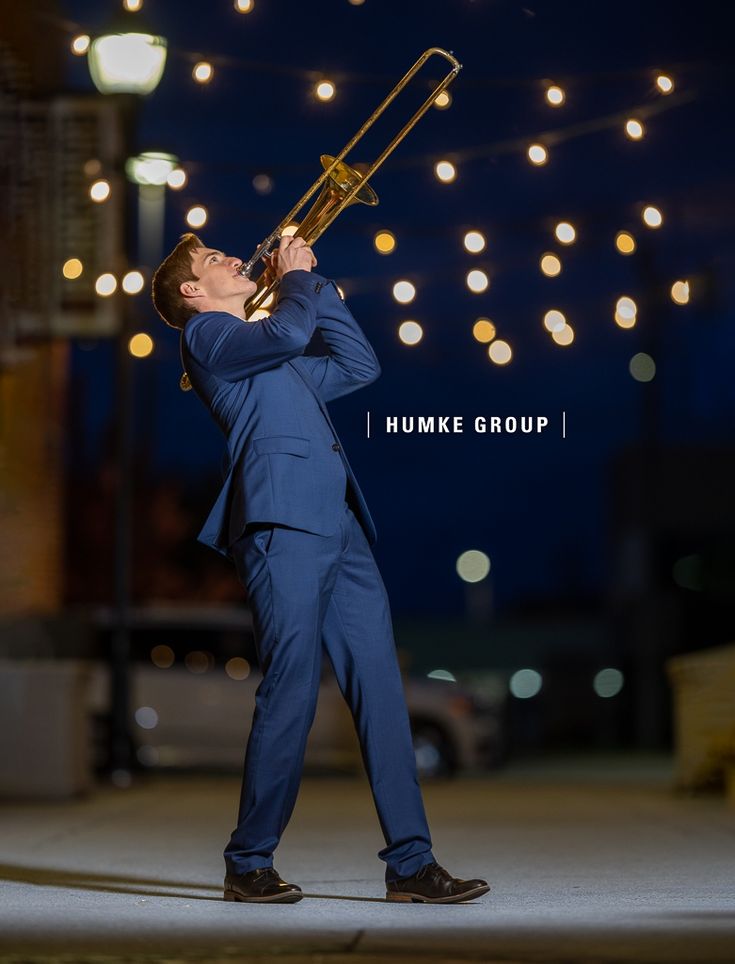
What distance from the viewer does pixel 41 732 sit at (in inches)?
473

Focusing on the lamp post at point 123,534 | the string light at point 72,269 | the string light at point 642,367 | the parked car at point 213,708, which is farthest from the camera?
the string light at point 642,367

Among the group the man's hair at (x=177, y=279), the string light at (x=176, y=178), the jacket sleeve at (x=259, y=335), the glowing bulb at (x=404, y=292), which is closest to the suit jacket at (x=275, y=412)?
the jacket sleeve at (x=259, y=335)

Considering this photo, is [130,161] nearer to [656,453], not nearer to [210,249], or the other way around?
[210,249]

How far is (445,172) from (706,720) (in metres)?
4.32

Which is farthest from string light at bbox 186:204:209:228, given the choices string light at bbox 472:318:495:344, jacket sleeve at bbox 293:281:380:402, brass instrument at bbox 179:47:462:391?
jacket sleeve at bbox 293:281:380:402

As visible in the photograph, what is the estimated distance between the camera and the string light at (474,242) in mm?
9406

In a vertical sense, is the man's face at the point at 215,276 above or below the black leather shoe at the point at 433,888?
above

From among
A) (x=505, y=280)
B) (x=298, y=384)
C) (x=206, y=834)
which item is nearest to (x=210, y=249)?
(x=298, y=384)

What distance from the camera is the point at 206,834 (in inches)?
328

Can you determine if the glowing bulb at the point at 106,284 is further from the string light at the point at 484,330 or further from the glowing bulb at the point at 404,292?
the string light at the point at 484,330

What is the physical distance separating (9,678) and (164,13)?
461 centimetres

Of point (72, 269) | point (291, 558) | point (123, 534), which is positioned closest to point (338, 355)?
point (291, 558)

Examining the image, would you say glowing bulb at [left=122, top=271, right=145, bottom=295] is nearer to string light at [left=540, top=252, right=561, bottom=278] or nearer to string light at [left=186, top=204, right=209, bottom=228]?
string light at [left=186, top=204, right=209, bottom=228]

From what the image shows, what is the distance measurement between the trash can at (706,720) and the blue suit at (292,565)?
20.9ft
